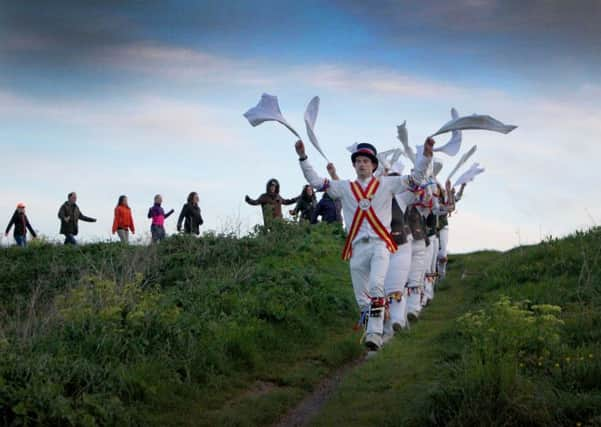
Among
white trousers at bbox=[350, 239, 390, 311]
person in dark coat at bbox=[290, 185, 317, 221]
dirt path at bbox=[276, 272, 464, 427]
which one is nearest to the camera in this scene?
dirt path at bbox=[276, 272, 464, 427]

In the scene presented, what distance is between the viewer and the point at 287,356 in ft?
37.0

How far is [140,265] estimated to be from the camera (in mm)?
17375

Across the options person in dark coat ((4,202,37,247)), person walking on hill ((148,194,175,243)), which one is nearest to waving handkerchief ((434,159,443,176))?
person walking on hill ((148,194,175,243))

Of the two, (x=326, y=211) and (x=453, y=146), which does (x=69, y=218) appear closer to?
(x=326, y=211)

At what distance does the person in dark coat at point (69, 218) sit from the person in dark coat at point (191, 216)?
292 cm

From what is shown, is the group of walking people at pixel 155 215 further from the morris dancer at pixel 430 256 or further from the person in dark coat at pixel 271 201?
the morris dancer at pixel 430 256

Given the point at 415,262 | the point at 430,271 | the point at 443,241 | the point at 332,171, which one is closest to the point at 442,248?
the point at 443,241

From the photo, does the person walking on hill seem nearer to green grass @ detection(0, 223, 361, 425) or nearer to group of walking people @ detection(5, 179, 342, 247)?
group of walking people @ detection(5, 179, 342, 247)

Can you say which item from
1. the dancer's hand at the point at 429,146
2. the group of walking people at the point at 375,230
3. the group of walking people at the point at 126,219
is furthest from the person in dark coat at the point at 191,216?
the dancer's hand at the point at 429,146

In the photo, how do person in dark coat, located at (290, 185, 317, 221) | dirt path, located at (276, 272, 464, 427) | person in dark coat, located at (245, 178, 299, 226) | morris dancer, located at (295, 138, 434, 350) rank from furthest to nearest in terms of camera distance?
1. person in dark coat, located at (290, 185, 317, 221)
2. person in dark coat, located at (245, 178, 299, 226)
3. morris dancer, located at (295, 138, 434, 350)
4. dirt path, located at (276, 272, 464, 427)

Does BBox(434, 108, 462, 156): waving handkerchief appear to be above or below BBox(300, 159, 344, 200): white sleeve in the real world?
above

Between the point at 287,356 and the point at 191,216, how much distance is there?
39.7 ft

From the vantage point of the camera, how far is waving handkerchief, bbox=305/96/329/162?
1112cm

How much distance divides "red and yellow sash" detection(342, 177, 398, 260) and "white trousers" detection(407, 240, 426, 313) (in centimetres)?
314
